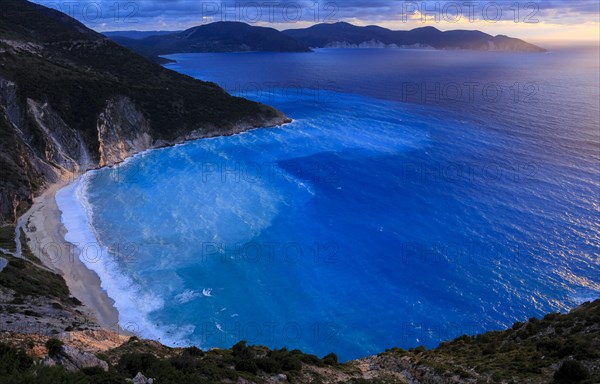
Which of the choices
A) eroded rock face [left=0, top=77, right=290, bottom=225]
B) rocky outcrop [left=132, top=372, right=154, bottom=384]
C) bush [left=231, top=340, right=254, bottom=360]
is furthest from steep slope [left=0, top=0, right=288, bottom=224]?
rocky outcrop [left=132, top=372, right=154, bottom=384]

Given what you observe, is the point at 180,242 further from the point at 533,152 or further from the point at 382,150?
the point at 533,152

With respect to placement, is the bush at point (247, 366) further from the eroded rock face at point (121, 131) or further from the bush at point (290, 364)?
the eroded rock face at point (121, 131)

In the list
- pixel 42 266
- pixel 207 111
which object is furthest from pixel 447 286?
pixel 207 111

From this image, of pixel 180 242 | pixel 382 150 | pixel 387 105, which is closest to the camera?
pixel 180 242

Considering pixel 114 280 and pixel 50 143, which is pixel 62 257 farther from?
pixel 50 143

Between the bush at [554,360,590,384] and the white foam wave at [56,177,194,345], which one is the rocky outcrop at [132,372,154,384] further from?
the white foam wave at [56,177,194,345]

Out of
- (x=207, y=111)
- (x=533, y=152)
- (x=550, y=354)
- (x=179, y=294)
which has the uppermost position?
(x=207, y=111)
